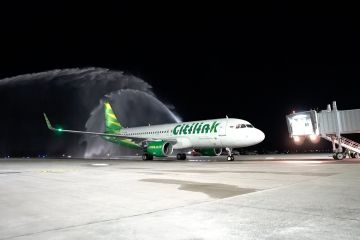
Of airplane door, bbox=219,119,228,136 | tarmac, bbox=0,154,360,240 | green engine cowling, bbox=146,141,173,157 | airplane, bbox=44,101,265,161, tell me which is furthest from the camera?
green engine cowling, bbox=146,141,173,157

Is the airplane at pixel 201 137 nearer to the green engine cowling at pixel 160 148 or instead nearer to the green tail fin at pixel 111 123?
the green engine cowling at pixel 160 148

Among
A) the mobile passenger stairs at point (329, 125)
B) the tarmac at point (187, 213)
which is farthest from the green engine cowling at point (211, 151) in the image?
the tarmac at point (187, 213)

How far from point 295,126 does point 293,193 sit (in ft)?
66.4

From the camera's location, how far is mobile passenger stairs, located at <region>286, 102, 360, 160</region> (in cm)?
2480

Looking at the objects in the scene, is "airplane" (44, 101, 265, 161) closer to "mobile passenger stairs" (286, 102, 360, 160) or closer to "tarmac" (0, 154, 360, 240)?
"mobile passenger stairs" (286, 102, 360, 160)

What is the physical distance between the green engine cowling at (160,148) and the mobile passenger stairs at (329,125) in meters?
11.2

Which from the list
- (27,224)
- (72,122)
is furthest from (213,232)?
(72,122)

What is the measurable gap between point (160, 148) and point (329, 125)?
14532 mm

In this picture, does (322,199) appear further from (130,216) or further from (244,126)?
(244,126)

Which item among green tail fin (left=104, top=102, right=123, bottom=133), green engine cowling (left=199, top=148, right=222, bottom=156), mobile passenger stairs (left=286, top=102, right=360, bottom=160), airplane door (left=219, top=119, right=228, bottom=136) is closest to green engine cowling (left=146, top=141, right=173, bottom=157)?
green engine cowling (left=199, top=148, right=222, bottom=156)

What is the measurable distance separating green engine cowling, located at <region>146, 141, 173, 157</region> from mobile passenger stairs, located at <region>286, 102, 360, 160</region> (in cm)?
1120

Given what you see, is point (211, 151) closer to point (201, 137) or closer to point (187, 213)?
point (201, 137)

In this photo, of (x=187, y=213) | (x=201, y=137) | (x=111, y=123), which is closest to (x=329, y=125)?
(x=201, y=137)

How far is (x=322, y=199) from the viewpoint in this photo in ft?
23.7
